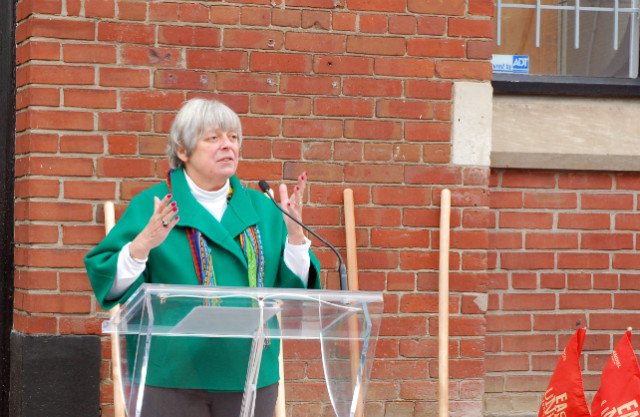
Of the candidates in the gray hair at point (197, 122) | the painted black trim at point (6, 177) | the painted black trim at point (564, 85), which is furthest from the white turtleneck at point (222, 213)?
the painted black trim at point (564, 85)

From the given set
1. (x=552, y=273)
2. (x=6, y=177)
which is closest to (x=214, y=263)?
(x=6, y=177)

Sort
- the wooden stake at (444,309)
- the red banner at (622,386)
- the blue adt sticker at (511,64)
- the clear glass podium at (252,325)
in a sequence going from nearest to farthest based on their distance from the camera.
Answer: the clear glass podium at (252,325), the red banner at (622,386), the wooden stake at (444,309), the blue adt sticker at (511,64)

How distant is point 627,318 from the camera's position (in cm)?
512

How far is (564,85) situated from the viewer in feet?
16.3

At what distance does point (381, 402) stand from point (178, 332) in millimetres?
2593

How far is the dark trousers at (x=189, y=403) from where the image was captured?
276 centimetres

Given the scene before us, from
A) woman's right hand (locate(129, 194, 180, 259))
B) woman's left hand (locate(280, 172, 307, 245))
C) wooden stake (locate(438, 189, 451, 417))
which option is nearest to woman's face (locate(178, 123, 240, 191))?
woman's left hand (locate(280, 172, 307, 245))

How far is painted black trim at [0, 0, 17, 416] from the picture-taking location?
4645 millimetres

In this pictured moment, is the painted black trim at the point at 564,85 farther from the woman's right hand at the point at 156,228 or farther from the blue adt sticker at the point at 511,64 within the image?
the woman's right hand at the point at 156,228

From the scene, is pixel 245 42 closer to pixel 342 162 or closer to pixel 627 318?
pixel 342 162

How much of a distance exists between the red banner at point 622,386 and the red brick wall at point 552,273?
1.45m

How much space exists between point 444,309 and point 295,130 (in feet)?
3.97

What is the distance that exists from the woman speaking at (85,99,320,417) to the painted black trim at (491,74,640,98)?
89.6 inches

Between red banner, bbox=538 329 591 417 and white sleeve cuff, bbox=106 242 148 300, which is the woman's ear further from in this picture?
red banner, bbox=538 329 591 417
